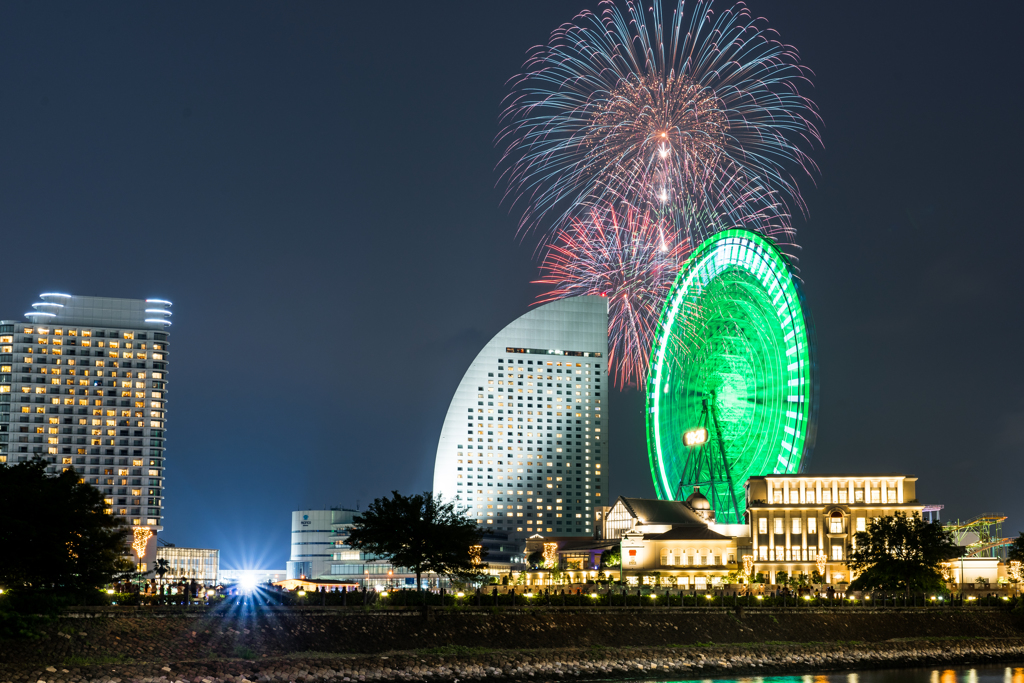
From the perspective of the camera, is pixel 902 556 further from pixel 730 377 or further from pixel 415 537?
pixel 415 537

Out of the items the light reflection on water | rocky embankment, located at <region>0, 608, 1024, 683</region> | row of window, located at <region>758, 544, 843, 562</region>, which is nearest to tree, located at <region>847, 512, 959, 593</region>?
rocky embankment, located at <region>0, 608, 1024, 683</region>

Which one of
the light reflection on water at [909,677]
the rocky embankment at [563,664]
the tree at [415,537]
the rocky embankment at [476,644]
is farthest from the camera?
the tree at [415,537]

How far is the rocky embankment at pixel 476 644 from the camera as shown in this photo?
202 ft

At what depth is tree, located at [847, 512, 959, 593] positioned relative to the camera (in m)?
112

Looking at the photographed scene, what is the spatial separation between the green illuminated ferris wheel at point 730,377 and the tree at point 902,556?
54.8 feet

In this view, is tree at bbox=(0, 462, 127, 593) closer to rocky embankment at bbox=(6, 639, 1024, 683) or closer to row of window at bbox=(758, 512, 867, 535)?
rocky embankment at bbox=(6, 639, 1024, 683)

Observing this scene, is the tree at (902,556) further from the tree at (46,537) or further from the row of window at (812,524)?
the tree at (46,537)

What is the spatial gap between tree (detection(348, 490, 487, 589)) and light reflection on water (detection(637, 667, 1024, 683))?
992 inches

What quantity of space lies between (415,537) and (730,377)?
68432mm

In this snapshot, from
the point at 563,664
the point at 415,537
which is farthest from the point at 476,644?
the point at 415,537

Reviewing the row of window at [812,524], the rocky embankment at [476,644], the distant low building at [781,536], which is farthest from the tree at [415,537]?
the row of window at [812,524]

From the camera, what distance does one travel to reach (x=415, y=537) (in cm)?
9344

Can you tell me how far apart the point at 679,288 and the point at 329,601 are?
92.7 meters

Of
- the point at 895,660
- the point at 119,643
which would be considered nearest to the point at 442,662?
the point at 119,643
